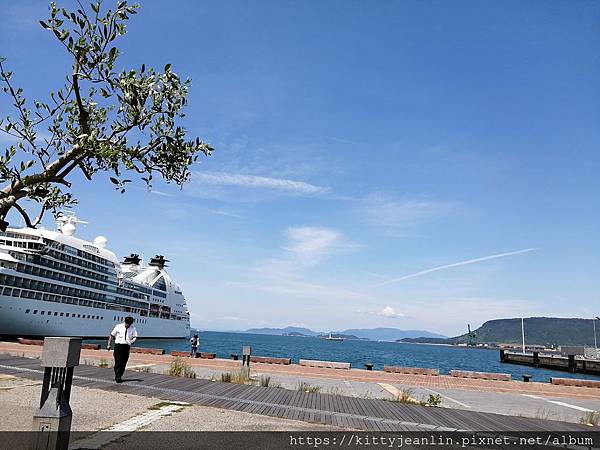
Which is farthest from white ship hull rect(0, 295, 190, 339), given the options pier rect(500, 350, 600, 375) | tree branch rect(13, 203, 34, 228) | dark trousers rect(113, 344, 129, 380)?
pier rect(500, 350, 600, 375)

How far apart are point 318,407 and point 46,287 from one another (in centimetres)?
5606

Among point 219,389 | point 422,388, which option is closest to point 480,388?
point 422,388

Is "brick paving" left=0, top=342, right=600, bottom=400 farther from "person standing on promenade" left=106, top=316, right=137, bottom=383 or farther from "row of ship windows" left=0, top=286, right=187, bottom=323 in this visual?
"row of ship windows" left=0, top=286, right=187, bottom=323

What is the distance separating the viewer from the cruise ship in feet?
166

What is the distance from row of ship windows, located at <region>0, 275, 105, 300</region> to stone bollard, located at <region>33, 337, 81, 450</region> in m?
53.9

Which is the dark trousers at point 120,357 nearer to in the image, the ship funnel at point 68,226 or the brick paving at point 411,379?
the brick paving at point 411,379

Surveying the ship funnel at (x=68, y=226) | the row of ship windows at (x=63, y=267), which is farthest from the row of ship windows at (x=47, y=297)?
the ship funnel at (x=68, y=226)

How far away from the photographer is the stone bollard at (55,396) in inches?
186

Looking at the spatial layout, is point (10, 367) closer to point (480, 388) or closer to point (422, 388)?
point (422, 388)

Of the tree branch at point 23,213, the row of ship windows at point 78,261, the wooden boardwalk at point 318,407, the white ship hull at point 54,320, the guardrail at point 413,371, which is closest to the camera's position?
the tree branch at point 23,213

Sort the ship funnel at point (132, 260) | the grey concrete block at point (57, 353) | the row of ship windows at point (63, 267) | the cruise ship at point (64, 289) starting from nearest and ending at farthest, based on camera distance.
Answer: the grey concrete block at point (57, 353) → the cruise ship at point (64, 289) → the row of ship windows at point (63, 267) → the ship funnel at point (132, 260)

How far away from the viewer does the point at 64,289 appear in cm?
5812

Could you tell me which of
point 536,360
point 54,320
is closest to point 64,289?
point 54,320

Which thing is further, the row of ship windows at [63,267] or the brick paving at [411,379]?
A: the row of ship windows at [63,267]
